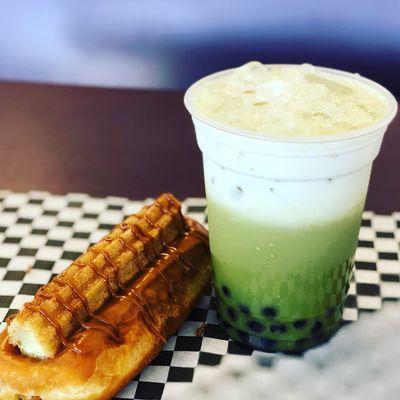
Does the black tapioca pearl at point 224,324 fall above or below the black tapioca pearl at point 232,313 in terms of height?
below

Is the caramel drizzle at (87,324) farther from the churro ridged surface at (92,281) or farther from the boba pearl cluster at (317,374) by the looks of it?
the boba pearl cluster at (317,374)

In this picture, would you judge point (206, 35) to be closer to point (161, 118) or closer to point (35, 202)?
point (161, 118)

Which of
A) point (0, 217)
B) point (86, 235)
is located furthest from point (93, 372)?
point (0, 217)

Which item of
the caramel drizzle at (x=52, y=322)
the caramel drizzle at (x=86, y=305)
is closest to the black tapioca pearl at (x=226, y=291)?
the caramel drizzle at (x=86, y=305)

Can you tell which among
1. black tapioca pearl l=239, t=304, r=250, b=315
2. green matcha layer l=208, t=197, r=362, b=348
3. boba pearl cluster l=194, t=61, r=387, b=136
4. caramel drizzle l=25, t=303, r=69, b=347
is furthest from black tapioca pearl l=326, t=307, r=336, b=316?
caramel drizzle l=25, t=303, r=69, b=347

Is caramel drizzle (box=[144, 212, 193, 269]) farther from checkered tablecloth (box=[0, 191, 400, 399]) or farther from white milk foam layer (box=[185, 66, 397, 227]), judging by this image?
white milk foam layer (box=[185, 66, 397, 227])

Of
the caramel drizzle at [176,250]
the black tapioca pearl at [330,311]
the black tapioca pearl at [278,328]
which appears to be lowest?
the black tapioca pearl at [278,328]
